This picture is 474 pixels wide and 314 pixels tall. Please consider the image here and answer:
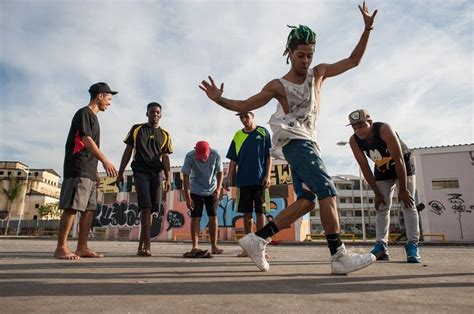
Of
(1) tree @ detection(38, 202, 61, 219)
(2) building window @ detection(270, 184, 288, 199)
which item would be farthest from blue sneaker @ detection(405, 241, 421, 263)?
(1) tree @ detection(38, 202, 61, 219)

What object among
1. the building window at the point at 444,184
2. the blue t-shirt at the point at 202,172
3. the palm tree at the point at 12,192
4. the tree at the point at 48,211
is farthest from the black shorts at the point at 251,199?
the palm tree at the point at 12,192

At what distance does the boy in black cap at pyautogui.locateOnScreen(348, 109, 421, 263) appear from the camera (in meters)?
4.05

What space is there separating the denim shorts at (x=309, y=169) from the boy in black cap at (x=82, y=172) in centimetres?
217

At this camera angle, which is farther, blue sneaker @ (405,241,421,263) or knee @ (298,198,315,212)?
blue sneaker @ (405,241,421,263)

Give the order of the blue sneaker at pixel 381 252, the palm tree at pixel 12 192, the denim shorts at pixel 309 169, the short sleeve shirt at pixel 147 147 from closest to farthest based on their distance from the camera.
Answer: the denim shorts at pixel 309 169, the blue sneaker at pixel 381 252, the short sleeve shirt at pixel 147 147, the palm tree at pixel 12 192

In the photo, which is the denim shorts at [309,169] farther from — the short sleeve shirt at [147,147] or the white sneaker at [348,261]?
the short sleeve shirt at [147,147]

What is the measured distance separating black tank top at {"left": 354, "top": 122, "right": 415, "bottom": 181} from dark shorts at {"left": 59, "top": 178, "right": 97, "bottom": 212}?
355 cm

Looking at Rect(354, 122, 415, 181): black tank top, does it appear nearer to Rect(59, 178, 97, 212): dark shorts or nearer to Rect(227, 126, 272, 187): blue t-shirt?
Rect(227, 126, 272, 187): blue t-shirt

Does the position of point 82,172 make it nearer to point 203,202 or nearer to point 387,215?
point 203,202

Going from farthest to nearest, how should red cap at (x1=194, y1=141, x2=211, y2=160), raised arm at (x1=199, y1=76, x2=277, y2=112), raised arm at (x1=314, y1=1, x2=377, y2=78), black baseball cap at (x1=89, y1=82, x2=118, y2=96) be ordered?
red cap at (x1=194, y1=141, x2=211, y2=160), black baseball cap at (x1=89, y1=82, x2=118, y2=96), raised arm at (x1=314, y1=1, x2=377, y2=78), raised arm at (x1=199, y1=76, x2=277, y2=112)

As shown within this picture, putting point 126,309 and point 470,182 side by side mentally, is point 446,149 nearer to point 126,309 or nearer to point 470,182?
point 470,182

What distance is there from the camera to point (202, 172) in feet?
17.9

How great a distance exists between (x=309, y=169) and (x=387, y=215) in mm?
2226

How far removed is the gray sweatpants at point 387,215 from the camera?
168 inches
